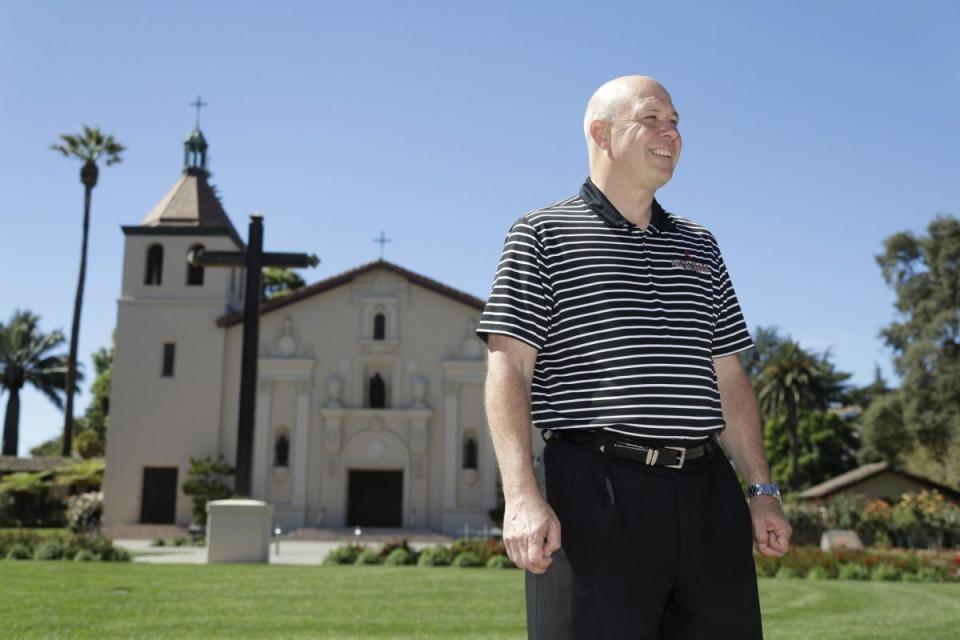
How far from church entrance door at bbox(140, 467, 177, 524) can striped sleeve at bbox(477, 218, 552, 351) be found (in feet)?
118

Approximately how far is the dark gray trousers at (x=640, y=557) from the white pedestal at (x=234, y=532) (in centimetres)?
1512

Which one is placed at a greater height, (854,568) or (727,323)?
(727,323)

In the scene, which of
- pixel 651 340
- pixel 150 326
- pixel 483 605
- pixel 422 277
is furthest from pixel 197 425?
pixel 651 340

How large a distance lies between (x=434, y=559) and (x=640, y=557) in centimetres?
1598

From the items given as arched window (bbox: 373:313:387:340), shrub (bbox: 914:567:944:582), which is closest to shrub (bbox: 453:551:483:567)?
shrub (bbox: 914:567:944:582)

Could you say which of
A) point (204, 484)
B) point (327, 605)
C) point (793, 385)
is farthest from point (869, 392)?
point (327, 605)

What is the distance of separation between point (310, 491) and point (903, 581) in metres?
24.6

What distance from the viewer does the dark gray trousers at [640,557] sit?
8.36 ft

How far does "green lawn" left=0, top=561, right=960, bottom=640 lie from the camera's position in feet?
25.4

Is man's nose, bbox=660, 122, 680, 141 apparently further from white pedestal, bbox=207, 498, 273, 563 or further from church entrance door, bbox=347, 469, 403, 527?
church entrance door, bbox=347, 469, 403, 527

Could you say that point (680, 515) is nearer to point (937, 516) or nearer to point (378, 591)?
point (378, 591)

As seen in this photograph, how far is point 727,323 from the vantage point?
3299mm

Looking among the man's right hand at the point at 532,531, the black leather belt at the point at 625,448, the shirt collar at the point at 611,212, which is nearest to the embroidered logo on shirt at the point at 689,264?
the shirt collar at the point at 611,212

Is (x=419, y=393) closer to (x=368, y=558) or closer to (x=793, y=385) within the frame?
(x=368, y=558)
